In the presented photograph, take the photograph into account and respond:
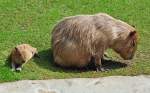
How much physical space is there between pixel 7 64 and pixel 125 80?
212 cm

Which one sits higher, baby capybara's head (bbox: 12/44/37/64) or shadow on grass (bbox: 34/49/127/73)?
baby capybara's head (bbox: 12/44/37/64)

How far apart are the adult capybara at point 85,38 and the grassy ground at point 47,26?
0.23 m

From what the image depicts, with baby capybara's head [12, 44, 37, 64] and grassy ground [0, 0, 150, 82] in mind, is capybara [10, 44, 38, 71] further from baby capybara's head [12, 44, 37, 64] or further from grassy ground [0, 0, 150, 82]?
grassy ground [0, 0, 150, 82]

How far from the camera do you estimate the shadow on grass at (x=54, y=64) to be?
9.52 metres

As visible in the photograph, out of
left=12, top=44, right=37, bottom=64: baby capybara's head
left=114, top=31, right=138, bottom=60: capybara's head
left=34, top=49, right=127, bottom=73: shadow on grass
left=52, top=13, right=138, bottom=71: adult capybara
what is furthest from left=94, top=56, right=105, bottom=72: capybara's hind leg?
left=12, top=44, right=37, bottom=64: baby capybara's head

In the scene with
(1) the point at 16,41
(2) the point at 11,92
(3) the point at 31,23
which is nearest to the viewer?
(2) the point at 11,92

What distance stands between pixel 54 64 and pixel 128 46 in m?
1.42

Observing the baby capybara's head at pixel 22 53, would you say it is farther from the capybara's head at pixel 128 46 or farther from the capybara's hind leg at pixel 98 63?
the capybara's head at pixel 128 46

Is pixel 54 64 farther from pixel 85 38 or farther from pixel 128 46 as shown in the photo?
pixel 128 46

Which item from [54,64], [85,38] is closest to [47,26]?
[54,64]

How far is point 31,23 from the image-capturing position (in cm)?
1130

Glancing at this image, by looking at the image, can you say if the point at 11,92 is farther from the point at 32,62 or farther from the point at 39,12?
the point at 39,12

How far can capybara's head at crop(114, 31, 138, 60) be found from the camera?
32.0ft

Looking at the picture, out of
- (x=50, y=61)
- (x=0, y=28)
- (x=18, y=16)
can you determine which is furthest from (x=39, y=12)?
(x=50, y=61)
